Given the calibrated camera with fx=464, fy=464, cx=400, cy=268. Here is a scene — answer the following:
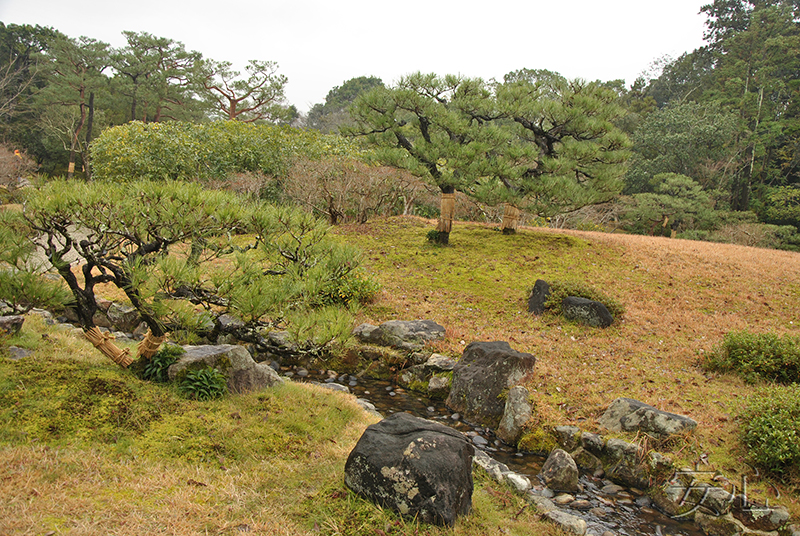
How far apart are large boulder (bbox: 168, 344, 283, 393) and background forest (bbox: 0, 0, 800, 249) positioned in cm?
1004

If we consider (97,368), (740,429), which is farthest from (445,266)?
(97,368)

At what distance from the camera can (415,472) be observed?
3.45 meters

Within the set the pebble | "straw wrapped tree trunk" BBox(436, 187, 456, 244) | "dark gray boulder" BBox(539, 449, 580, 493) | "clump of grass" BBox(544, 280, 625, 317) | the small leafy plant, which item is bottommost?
the pebble

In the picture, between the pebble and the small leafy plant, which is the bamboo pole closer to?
the small leafy plant

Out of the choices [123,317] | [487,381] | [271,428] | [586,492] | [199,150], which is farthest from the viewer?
[199,150]

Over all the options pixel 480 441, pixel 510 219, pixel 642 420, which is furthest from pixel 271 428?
pixel 510 219

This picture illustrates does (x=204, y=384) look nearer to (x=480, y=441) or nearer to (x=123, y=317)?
(x=480, y=441)

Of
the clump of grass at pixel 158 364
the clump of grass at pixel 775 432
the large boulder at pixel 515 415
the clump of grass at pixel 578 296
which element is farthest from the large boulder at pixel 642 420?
the clump of grass at pixel 158 364

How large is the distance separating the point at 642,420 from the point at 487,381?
1987mm

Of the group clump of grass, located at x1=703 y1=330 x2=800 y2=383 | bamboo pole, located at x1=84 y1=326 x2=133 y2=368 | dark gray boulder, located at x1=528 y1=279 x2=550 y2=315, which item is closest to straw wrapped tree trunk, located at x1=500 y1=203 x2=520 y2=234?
dark gray boulder, located at x1=528 y1=279 x2=550 y2=315

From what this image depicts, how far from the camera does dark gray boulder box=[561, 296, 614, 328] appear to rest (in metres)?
9.27

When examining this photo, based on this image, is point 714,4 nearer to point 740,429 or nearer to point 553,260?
point 553,260

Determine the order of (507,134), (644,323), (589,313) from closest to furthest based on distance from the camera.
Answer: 1. (589,313)
2. (644,323)
3. (507,134)

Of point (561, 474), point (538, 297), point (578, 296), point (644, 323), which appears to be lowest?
point (561, 474)
